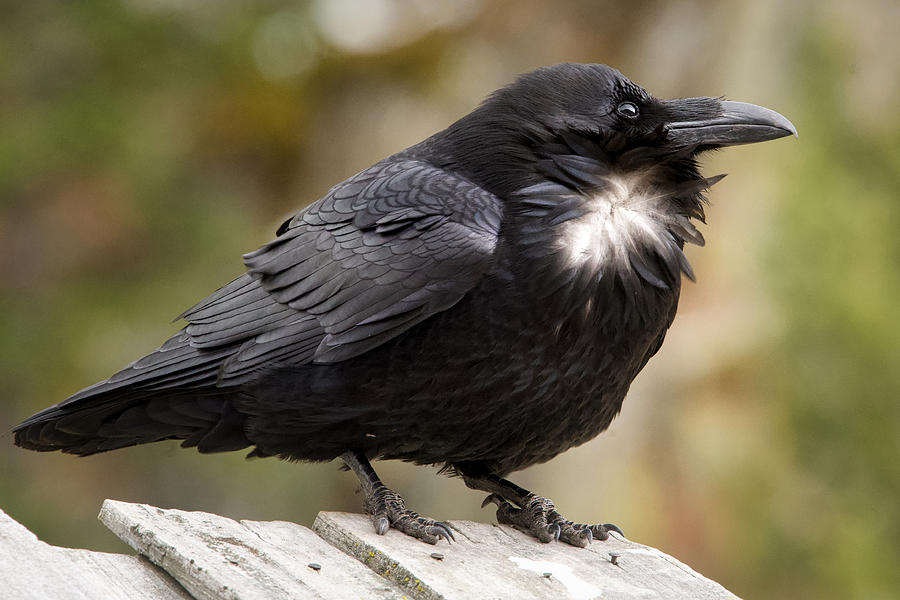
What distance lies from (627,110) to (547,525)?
128cm

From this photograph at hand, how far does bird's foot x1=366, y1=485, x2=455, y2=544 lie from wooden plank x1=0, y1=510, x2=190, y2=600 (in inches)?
27.7

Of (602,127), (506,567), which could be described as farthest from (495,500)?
(602,127)

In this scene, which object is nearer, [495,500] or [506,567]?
[506,567]

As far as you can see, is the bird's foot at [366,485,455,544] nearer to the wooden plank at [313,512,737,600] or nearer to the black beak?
the wooden plank at [313,512,737,600]

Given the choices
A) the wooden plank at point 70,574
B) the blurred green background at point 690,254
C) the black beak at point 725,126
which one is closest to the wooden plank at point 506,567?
the wooden plank at point 70,574

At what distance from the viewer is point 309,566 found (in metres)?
2.51

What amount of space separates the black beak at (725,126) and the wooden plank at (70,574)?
1.94m

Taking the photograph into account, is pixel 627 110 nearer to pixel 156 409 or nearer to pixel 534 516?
pixel 534 516

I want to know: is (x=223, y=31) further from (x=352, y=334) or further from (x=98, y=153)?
(x=352, y=334)

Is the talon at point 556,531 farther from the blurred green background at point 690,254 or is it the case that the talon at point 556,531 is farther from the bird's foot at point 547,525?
the blurred green background at point 690,254

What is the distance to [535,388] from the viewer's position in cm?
305

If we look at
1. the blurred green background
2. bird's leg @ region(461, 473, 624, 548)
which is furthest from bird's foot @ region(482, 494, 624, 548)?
the blurred green background

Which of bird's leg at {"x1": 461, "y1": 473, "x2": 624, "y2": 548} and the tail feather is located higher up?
bird's leg at {"x1": 461, "y1": 473, "x2": 624, "y2": 548}

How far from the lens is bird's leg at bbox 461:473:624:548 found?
3.22m
